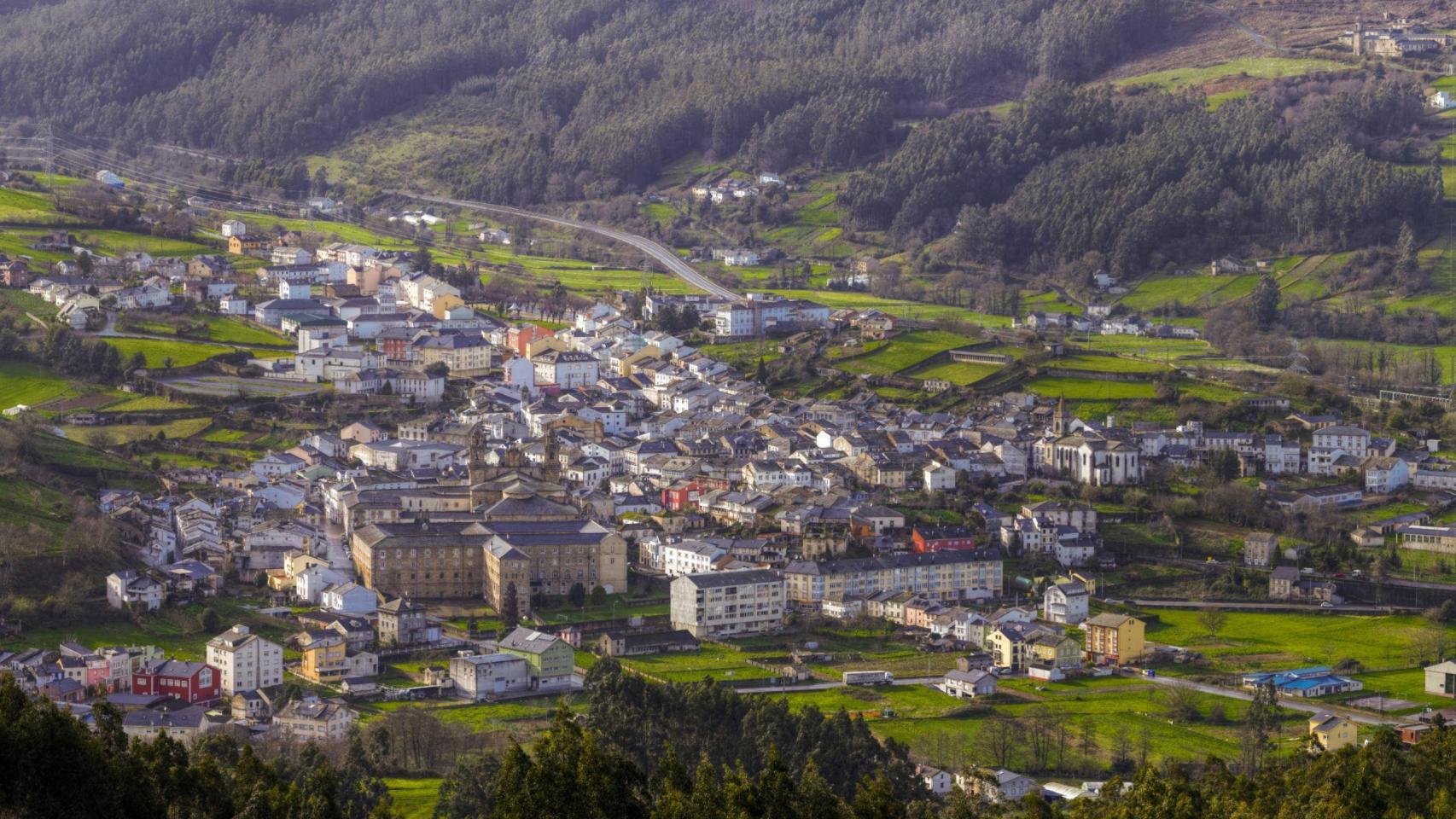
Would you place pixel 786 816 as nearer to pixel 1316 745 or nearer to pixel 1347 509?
pixel 1316 745

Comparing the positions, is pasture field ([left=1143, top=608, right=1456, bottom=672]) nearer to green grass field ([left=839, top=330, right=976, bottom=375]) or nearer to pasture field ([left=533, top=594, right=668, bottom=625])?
pasture field ([left=533, top=594, right=668, bottom=625])

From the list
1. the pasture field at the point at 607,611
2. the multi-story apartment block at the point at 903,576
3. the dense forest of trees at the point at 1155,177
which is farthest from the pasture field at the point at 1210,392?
the pasture field at the point at 607,611

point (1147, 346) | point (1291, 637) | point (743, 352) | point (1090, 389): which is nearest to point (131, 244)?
point (743, 352)

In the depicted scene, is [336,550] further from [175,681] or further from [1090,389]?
[1090,389]

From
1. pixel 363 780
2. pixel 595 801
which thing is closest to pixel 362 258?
pixel 363 780

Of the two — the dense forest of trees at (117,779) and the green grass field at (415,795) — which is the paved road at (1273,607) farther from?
the dense forest of trees at (117,779)

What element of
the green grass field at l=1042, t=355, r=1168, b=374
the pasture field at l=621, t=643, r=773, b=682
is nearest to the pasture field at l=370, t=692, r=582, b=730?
the pasture field at l=621, t=643, r=773, b=682
